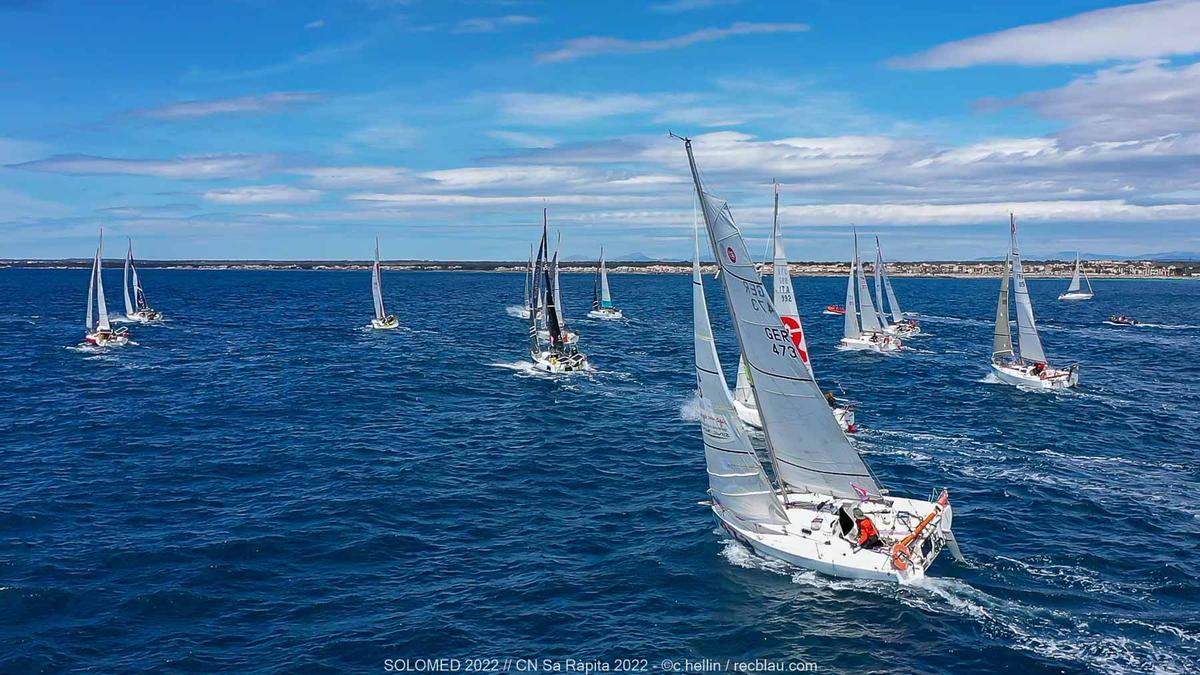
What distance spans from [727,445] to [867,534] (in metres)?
5.46

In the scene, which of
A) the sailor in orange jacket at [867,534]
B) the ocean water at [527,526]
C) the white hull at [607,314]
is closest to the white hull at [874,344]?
the ocean water at [527,526]

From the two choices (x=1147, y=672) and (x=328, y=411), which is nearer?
(x=1147, y=672)

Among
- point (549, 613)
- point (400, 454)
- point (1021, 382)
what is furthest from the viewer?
point (1021, 382)

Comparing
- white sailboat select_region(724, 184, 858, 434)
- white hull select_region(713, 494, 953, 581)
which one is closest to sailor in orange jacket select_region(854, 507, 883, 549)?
white hull select_region(713, 494, 953, 581)

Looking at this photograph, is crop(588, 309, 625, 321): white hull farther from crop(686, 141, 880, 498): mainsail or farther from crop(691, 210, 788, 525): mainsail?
crop(691, 210, 788, 525): mainsail

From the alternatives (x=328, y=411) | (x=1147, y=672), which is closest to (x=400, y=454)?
(x=328, y=411)

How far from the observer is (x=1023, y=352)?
61.2 m

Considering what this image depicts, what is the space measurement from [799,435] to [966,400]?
106 ft

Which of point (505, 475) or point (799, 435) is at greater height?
point (799, 435)

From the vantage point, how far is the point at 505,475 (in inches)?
1532

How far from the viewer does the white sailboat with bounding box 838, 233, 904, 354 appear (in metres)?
80.8

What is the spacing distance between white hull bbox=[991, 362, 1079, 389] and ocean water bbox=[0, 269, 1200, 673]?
1.88 m

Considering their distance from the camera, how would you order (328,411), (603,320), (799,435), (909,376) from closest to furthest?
(799,435) → (328,411) → (909,376) → (603,320)

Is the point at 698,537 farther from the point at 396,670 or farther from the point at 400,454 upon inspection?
the point at 400,454
